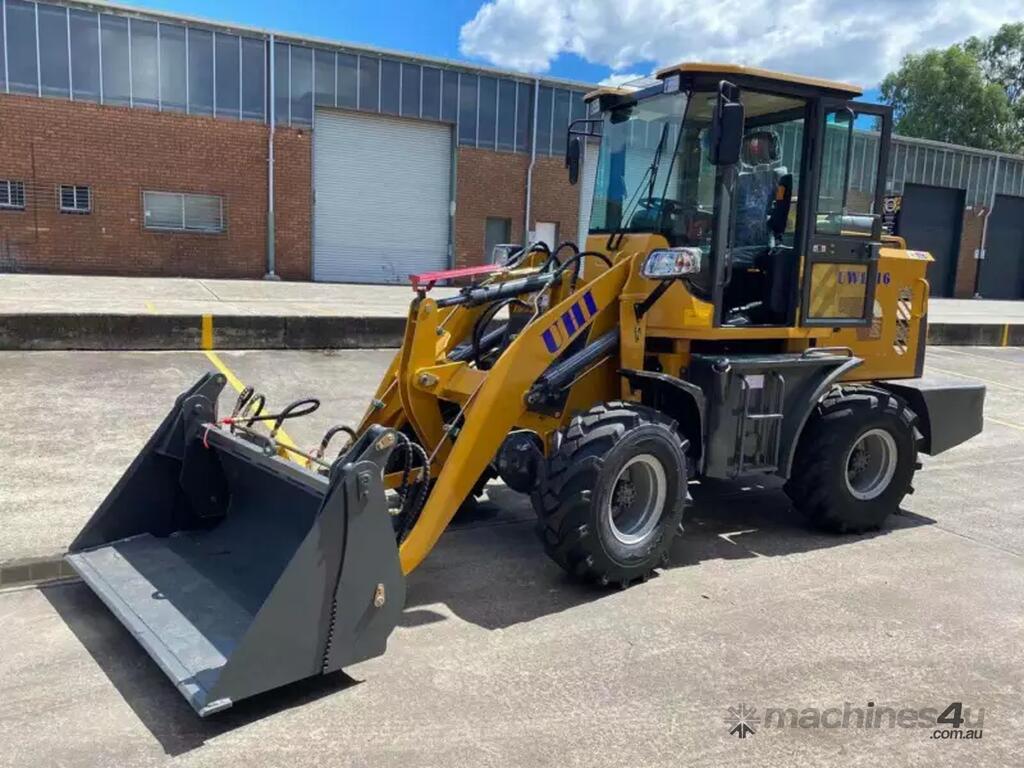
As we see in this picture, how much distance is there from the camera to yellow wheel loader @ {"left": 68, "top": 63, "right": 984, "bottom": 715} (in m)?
3.68

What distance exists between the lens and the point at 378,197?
80.7 feet

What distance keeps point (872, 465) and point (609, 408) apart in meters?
2.49

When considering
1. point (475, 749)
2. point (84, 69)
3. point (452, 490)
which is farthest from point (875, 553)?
point (84, 69)

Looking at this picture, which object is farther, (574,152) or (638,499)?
(574,152)

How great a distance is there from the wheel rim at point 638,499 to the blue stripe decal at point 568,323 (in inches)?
34.0

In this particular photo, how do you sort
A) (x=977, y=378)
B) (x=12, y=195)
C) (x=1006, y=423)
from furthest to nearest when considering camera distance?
(x=12, y=195) → (x=977, y=378) → (x=1006, y=423)

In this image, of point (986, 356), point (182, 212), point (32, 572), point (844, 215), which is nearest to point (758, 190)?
point (844, 215)

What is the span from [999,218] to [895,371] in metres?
34.0

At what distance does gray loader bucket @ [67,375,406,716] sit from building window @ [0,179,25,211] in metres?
18.9

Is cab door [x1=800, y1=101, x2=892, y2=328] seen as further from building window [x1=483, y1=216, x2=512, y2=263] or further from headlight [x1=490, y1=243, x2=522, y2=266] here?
building window [x1=483, y1=216, x2=512, y2=263]

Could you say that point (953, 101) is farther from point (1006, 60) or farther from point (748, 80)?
point (748, 80)

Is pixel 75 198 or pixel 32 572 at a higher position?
pixel 75 198

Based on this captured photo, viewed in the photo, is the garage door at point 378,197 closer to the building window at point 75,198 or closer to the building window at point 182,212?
the building window at point 182,212

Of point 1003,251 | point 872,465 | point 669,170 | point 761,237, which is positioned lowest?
point 872,465
